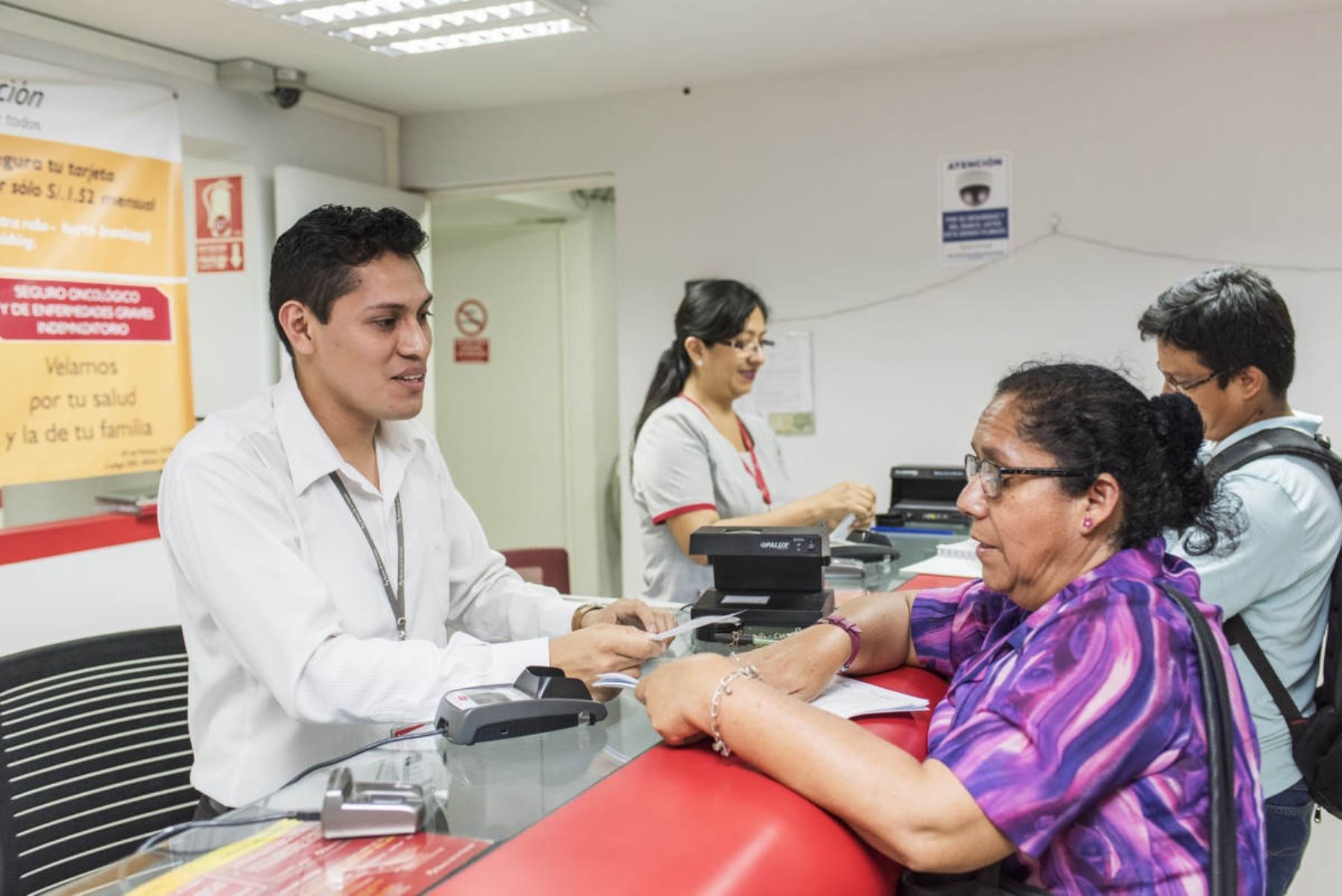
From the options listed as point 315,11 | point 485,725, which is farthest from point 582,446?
point 485,725

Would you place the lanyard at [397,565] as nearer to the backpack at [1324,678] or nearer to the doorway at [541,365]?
the backpack at [1324,678]

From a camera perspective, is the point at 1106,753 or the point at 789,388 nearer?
the point at 1106,753

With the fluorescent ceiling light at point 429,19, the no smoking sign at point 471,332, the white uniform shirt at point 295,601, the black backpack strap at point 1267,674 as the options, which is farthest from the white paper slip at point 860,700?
the no smoking sign at point 471,332

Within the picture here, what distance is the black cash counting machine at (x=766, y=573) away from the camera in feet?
6.32

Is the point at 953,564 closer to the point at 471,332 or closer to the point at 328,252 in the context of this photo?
the point at 328,252

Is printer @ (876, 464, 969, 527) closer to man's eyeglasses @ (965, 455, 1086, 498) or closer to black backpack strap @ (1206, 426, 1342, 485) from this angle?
black backpack strap @ (1206, 426, 1342, 485)

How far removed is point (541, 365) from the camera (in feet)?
20.4

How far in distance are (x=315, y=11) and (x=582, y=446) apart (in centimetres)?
309

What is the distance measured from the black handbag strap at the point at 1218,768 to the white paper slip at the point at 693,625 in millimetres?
733

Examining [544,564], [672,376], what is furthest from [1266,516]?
[544,564]

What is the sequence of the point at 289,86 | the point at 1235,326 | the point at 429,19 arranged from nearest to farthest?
1. the point at 1235,326
2. the point at 429,19
3. the point at 289,86

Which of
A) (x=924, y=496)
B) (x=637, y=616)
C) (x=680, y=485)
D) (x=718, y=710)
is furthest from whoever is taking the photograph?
(x=924, y=496)

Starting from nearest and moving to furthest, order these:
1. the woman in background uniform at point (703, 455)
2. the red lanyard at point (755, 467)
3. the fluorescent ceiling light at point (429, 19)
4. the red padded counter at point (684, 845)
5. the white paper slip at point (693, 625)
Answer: the red padded counter at point (684, 845) → the white paper slip at point (693, 625) → the woman in background uniform at point (703, 455) → the red lanyard at point (755, 467) → the fluorescent ceiling light at point (429, 19)

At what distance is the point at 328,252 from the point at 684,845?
114cm
